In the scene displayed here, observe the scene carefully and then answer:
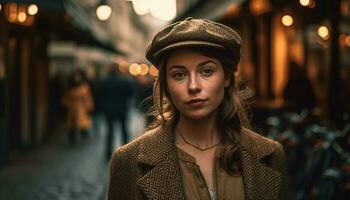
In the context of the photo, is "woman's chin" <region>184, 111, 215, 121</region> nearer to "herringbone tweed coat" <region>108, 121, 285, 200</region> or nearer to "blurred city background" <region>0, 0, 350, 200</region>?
"herringbone tweed coat" <region>108, 121, 285, 200</region>

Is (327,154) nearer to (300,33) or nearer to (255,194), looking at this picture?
(255,194)

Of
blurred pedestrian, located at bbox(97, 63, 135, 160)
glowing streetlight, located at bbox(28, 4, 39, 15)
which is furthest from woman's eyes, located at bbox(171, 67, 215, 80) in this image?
blurred pedestrian, located at bbox(97, 63, 135, 160)

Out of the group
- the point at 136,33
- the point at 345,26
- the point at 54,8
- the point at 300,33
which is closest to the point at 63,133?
the point at 300,33

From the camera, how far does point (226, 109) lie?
2.86 metres

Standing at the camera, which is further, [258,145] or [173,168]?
[258,145]

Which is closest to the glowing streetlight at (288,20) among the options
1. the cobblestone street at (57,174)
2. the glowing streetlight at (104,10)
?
the glowing streetlight at (104,10)

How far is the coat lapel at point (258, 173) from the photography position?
8.76 ft

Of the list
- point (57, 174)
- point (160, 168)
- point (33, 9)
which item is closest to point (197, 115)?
point (160, 168)

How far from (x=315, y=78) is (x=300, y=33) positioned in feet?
4.63

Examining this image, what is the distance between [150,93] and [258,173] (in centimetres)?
1326

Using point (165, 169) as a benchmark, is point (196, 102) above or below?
above

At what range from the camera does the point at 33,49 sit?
17.8 metres

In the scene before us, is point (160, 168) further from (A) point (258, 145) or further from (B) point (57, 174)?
(B) point (57, 174)

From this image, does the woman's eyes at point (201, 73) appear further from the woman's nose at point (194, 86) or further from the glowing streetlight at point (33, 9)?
the glowing streetlight at point (33, 9)
